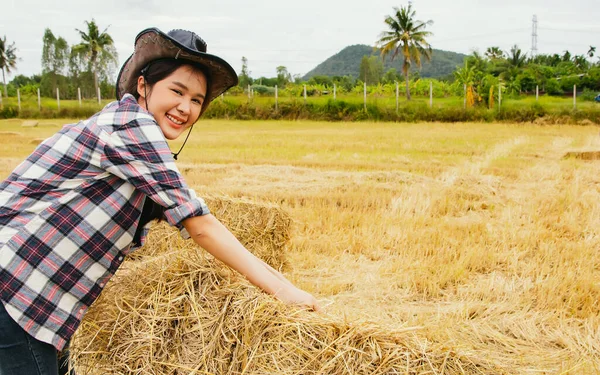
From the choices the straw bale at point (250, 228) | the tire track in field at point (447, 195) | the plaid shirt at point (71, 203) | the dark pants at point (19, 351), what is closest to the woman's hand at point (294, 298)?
the plaid shirt at point (71, 203)

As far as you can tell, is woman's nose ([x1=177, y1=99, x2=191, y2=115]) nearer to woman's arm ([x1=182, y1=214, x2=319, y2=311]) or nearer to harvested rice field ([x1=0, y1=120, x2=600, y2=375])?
woman's arm ([x1=182, y1=214, x2=319, y2=311])

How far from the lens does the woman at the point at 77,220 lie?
5.76ft

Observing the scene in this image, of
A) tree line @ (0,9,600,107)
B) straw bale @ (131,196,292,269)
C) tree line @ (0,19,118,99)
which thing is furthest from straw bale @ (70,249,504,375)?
tree line @ (0,19,118,99)

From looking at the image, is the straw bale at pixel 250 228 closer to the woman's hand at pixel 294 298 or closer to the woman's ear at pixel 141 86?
the woman's ear at pixel 141 86

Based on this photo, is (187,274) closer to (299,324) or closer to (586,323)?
(299,324)

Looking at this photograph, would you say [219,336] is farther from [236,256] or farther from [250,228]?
[250,228]

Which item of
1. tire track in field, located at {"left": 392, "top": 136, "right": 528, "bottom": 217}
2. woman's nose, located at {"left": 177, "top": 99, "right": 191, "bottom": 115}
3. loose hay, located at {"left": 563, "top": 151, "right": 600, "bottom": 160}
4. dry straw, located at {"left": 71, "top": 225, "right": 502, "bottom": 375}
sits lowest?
tire track in field, located at {"left": 392, "top": 136, "right": 528, "bottom": 217}

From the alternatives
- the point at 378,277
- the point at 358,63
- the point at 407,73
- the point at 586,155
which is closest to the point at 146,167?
the point at 378,277

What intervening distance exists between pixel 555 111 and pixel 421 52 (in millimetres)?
18882

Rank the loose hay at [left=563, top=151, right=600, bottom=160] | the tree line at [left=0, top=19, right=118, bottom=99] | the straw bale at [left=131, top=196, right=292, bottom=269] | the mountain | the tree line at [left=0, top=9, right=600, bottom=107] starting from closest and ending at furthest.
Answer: the straw bale at [left=131, top=196, right=292, bottom=269] < the loose hay at [left=563, top=151, right=600, bottom=160] < the tree line at [left=0, top=9, right=600, bottom=107] < the tree line at [left=0, top=19, right=118, bottom=99] < the mountain

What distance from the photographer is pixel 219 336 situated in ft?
6.48

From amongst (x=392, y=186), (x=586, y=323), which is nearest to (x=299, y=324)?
(x=586, y=323)

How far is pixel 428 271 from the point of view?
4.57 meters

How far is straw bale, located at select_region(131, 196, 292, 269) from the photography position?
13.7ft
